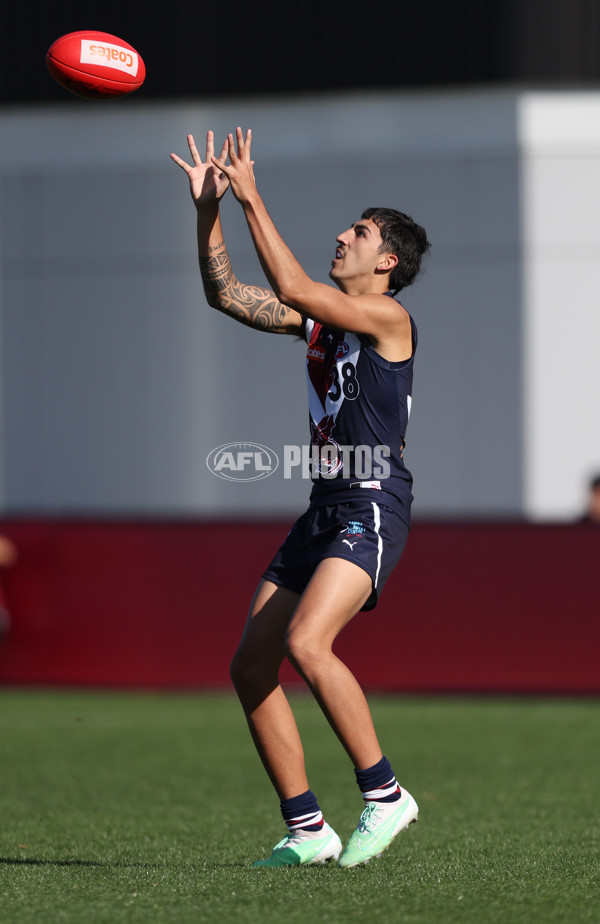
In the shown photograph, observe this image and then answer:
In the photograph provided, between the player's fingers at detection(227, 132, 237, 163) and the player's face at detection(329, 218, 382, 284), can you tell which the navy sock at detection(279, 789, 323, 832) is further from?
the player's fingers at detection(227, 132, 237, 163)

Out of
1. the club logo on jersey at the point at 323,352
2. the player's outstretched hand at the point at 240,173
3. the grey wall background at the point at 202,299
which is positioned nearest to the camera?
the player's outstretched hand at the point at 240,173

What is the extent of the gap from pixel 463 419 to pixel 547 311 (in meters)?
1.73

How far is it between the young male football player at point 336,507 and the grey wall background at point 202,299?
11.2 meters

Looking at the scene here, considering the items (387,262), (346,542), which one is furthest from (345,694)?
(387,262)

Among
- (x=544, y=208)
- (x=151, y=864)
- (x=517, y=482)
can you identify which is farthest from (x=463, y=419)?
(x=151, y=864)

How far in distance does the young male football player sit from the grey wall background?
1115 centimetres

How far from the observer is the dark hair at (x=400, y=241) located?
4.72 m

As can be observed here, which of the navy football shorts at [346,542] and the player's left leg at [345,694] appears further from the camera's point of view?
the navy football shorts at [346,542]

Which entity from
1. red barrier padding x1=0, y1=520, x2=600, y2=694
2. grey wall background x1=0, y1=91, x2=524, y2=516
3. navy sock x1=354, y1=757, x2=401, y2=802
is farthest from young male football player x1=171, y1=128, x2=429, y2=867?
Answer: grey wall background x1=0, y1=91, x2=524, y2=516

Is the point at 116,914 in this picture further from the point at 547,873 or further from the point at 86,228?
the point at 86,228

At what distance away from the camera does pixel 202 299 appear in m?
17.0

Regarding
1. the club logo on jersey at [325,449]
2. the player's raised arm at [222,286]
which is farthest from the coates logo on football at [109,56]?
the club logo on jersey at [325,449]

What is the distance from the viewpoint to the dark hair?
472 cm

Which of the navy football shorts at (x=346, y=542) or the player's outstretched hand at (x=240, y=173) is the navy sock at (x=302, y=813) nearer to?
the navy football shorts at (x=346, y=542)
